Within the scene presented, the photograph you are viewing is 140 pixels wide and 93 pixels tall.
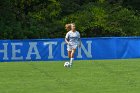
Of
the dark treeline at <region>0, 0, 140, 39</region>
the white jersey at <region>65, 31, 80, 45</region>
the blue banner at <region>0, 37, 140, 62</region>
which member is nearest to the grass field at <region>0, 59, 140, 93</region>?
the white jersey at <region>65, 31, 80, 45</region>

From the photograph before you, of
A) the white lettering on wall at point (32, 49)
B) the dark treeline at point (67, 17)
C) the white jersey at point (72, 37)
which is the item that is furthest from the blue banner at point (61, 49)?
the dark treeline at point (67, 17)

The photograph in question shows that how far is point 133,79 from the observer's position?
53.4 ft

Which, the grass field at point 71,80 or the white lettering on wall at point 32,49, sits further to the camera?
the white lettering on wall at point 32,49

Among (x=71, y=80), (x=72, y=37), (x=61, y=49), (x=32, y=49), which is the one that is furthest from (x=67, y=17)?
(x=71, y=80)

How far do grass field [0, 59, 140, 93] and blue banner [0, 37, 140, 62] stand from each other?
7.42m

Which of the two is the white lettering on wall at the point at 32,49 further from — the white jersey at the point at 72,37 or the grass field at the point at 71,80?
the grass field at the point at 71,80

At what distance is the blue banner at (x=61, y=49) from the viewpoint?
89.9 ft

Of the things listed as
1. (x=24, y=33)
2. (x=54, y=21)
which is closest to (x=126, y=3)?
(x=54, y=21)

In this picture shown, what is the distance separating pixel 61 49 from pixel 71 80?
1194 centimetres

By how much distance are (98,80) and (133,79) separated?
1196 mm

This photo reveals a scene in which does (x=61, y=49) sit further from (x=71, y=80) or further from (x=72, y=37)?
(x=71, y=80)

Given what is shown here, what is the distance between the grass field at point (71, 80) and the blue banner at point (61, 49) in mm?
7415

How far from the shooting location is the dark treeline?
126 feet

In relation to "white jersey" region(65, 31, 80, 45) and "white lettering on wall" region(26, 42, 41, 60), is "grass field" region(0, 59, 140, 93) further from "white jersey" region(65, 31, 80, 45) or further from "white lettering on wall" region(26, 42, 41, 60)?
"white lettering on wall" region(26, 42, 41, 60)
